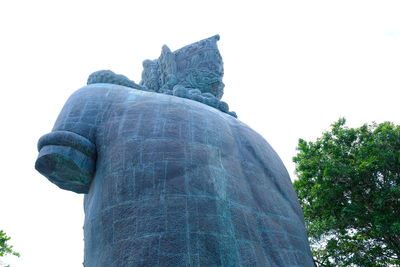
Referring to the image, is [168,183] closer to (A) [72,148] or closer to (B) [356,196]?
(A) [72,148]

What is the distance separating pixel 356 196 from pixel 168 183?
1153 centimetres

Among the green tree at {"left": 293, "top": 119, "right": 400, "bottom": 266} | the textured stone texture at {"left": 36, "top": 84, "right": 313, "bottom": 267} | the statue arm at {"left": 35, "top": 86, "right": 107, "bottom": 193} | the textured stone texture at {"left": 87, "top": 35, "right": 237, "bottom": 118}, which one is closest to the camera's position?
the textured stone texture at {"left": 36, "top": 84, "right": 313, "bottom": 267}

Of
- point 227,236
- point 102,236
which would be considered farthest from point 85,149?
point 227,236

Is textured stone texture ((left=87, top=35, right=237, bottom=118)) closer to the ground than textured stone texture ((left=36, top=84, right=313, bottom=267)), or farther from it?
farther from it

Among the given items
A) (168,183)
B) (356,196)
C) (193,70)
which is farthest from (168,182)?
(356,196)

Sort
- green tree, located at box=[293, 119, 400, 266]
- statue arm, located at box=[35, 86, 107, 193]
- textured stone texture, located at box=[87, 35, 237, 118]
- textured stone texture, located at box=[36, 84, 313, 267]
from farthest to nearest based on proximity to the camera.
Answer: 1. green tree, located at box=[293, 119, 400, 266]
2. textured stone texture, located at box=[87, 35, 237, 118]
3. statue arm, located at box=[35, 86, 107, 193]
4. textured stone texture, located at box=[36, 84, 313, 267]

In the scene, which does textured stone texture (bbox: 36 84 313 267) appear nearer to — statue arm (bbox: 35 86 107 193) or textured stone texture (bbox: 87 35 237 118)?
statue arm (bbox: 35 86 107 193)

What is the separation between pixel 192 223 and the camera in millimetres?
3938

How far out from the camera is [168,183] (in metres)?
4.25

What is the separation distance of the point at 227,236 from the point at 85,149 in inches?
91.9

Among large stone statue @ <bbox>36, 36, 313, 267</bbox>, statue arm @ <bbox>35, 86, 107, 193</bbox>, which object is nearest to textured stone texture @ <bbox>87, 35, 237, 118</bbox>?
large stone statue @ <bbox>36, 36, 313, 267</bbox>

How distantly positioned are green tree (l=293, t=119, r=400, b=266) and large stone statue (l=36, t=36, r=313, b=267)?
837 cm

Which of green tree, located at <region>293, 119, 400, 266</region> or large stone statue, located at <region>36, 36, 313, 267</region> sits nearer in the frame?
large stone statue, located at <region>36, 36, 313, 267</region>

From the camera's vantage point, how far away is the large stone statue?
152 inches
